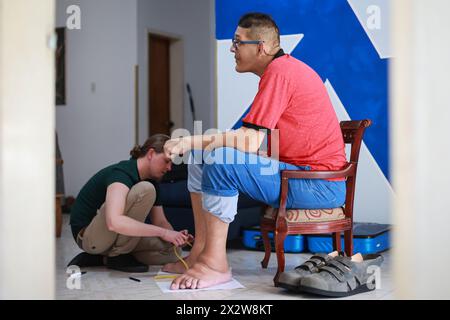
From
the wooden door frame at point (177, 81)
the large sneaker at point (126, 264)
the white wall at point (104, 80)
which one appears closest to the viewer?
the large sneaker at point (126, 264)

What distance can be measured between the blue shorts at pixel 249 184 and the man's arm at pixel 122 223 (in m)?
0.25

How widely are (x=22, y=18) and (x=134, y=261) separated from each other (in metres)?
1.64

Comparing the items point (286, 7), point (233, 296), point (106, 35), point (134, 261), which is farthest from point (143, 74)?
point (233, 296)

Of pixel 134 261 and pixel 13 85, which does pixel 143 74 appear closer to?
pixel 134 261

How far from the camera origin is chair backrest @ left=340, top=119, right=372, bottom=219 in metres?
2.56

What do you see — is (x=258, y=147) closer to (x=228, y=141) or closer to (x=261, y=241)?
(x=228, y=141)

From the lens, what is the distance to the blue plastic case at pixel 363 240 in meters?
3.18

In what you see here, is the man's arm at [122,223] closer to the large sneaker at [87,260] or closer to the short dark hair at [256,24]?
the large sneaker at [87,260]

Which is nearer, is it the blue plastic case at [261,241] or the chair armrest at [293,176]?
the chair armrest at [293,176]

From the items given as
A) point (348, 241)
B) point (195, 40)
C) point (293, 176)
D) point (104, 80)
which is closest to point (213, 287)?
point (293, 176)

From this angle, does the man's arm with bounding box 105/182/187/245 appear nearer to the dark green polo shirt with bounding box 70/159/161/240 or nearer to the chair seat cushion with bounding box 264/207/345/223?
the dark green polo shirt with bounding box 70/159/161/240

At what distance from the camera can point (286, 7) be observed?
410 cm

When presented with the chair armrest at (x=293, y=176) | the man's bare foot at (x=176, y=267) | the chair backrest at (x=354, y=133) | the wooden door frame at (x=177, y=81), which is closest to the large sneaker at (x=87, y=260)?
the man's bare foot at (x=176, y=267)

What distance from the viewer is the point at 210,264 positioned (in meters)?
2.37
